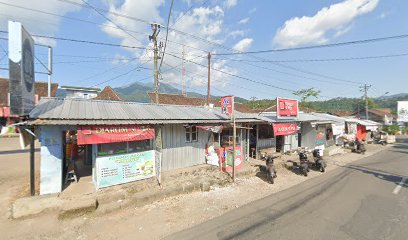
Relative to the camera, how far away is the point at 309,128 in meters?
20.9

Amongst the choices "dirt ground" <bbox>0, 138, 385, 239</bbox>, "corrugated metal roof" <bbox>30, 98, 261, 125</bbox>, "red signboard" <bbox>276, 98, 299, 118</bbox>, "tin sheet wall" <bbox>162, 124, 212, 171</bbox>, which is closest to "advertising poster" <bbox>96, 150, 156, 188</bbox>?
"tin sheet wall" <bbox>162, 124, 212, 171</bbox>

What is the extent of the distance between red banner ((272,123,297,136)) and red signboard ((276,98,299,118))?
92cm

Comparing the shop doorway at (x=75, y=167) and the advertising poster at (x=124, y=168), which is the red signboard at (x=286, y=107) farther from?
the shop doorway at (x=75, y=167)

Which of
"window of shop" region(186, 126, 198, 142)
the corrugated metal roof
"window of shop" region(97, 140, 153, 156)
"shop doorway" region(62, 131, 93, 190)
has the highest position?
A: the corrugated metal roof

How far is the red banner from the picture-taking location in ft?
51.2

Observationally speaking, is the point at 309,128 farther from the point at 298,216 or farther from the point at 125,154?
the point at 125,154

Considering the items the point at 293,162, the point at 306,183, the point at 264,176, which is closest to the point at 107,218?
the point at 264,176

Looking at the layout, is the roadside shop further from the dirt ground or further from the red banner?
the red banner

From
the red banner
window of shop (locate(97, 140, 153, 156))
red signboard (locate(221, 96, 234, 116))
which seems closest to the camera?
window of shop (locate(97, 140, 153, 156))

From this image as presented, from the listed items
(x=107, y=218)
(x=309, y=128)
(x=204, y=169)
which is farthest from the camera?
(x=309, y=128)

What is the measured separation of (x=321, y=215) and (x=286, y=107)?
37.3ft

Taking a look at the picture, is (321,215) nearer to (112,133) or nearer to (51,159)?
(112,133)

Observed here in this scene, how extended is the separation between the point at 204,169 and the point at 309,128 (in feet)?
44.8

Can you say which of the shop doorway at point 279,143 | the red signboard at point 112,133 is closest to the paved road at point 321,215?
the red signboard at point 112,133
